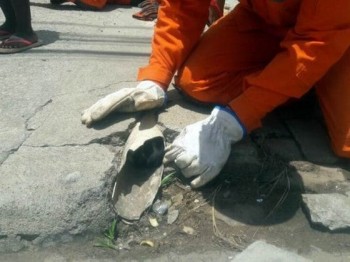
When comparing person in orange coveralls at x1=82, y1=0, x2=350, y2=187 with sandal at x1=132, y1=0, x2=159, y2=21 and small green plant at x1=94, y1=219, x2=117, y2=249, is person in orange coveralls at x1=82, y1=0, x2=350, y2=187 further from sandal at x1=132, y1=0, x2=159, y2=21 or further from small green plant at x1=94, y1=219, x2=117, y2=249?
sandal at x1=132, y1=0, x2=159, y2=21

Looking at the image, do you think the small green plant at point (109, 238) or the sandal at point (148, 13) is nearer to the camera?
the small green plant at point (109, 238)

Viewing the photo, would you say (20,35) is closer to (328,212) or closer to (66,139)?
(66,139)

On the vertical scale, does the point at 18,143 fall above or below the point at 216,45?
below

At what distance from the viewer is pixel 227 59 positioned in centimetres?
245

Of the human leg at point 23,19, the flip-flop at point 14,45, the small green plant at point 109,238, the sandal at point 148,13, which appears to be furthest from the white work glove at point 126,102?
the sandal at point 148,13

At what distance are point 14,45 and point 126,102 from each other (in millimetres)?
1435

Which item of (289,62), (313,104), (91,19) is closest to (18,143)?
(289,62)

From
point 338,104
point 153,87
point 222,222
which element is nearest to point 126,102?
point 153,87

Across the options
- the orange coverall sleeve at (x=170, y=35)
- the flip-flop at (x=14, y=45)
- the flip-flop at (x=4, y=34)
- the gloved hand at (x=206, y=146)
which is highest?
the orange coverall sleeve at (x=170, y=35)

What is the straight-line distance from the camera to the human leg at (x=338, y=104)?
2.09 m

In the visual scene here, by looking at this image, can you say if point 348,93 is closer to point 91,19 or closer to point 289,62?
point 289,62

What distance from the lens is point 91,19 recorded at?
14.0ft

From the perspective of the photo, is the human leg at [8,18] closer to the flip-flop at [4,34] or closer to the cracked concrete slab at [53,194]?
the flip-flop at [4,34]

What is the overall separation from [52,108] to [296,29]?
4.06 ft
